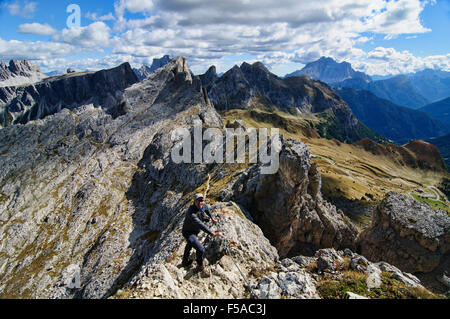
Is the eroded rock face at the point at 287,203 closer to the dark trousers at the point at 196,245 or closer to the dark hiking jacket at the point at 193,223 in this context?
the dark trousers at the point at 196,245

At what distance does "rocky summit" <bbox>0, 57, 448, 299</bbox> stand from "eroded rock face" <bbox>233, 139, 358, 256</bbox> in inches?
7.3

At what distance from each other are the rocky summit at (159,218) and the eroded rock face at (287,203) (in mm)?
184

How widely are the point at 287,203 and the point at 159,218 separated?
5427 centimetres

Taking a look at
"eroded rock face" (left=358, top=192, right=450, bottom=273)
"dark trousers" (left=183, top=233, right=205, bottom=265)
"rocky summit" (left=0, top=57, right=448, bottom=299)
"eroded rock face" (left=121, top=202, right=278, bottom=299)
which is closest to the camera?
"eroded rock face" (left=121, top=202, right=278, bottom=299)

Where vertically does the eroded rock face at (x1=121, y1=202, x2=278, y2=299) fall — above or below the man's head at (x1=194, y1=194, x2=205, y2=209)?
below

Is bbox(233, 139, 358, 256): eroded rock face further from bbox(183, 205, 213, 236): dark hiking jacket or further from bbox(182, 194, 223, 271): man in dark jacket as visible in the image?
bbox(183, 205, 213, 236): dark hiking jacket

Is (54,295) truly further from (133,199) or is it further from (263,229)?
(263,229)

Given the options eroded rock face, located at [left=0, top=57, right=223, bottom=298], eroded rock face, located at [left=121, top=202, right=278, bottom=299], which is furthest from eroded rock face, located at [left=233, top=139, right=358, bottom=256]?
eroded rock face, located at [left=0, top=57, right=223, bottom=298]

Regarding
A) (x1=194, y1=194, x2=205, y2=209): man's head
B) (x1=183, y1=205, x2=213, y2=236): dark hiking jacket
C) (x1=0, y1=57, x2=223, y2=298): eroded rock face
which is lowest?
(x1=0, y1=57, x2=223, y2=298): eroded rock face

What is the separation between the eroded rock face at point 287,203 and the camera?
3834 cm

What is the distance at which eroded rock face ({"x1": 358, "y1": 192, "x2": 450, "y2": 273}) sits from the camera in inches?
1698

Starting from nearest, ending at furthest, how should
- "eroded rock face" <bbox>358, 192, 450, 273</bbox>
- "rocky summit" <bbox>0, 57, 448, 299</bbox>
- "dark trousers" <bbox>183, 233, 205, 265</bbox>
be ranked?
"dark trousers" <bbox>183, 233, 205, 265</bbox>, "rocky summit" <bbox>0, 57, 448, 299</bbox>, "eroded rock face" <bbox>358, 192, 450, 273</bbox>

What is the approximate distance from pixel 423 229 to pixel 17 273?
135 metres
